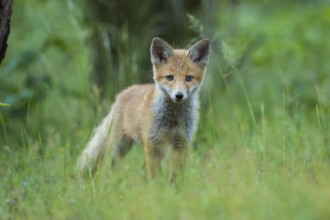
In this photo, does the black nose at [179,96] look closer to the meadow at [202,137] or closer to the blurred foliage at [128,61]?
the meadow at [202,137]

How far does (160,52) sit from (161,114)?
2.27 ft

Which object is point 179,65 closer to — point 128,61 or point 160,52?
point 160,52

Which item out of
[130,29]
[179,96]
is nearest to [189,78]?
[179,96]

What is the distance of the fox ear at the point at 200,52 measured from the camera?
6.17m

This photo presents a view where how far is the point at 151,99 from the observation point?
609cm

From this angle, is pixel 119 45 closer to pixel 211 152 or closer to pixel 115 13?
pixel 115 13

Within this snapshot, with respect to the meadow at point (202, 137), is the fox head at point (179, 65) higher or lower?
higher

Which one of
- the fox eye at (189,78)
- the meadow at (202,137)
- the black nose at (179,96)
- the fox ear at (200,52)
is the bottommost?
the meadow at (202,137)

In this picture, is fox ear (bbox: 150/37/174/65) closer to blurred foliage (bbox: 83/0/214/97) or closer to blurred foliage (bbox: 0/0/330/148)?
blurred foliage (bbox: 0/0/330/148)

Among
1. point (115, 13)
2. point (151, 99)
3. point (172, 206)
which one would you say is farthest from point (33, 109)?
point (172, 206)

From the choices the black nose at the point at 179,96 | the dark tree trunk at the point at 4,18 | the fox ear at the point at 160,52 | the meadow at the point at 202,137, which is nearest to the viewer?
the meadow at the point at 202,137

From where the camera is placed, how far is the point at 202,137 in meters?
7.05

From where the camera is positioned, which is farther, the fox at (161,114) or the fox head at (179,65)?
the fox head at (179,65)

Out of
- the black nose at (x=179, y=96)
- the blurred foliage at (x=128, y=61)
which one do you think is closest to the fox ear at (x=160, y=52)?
the black nose at (x=179, y=96)
